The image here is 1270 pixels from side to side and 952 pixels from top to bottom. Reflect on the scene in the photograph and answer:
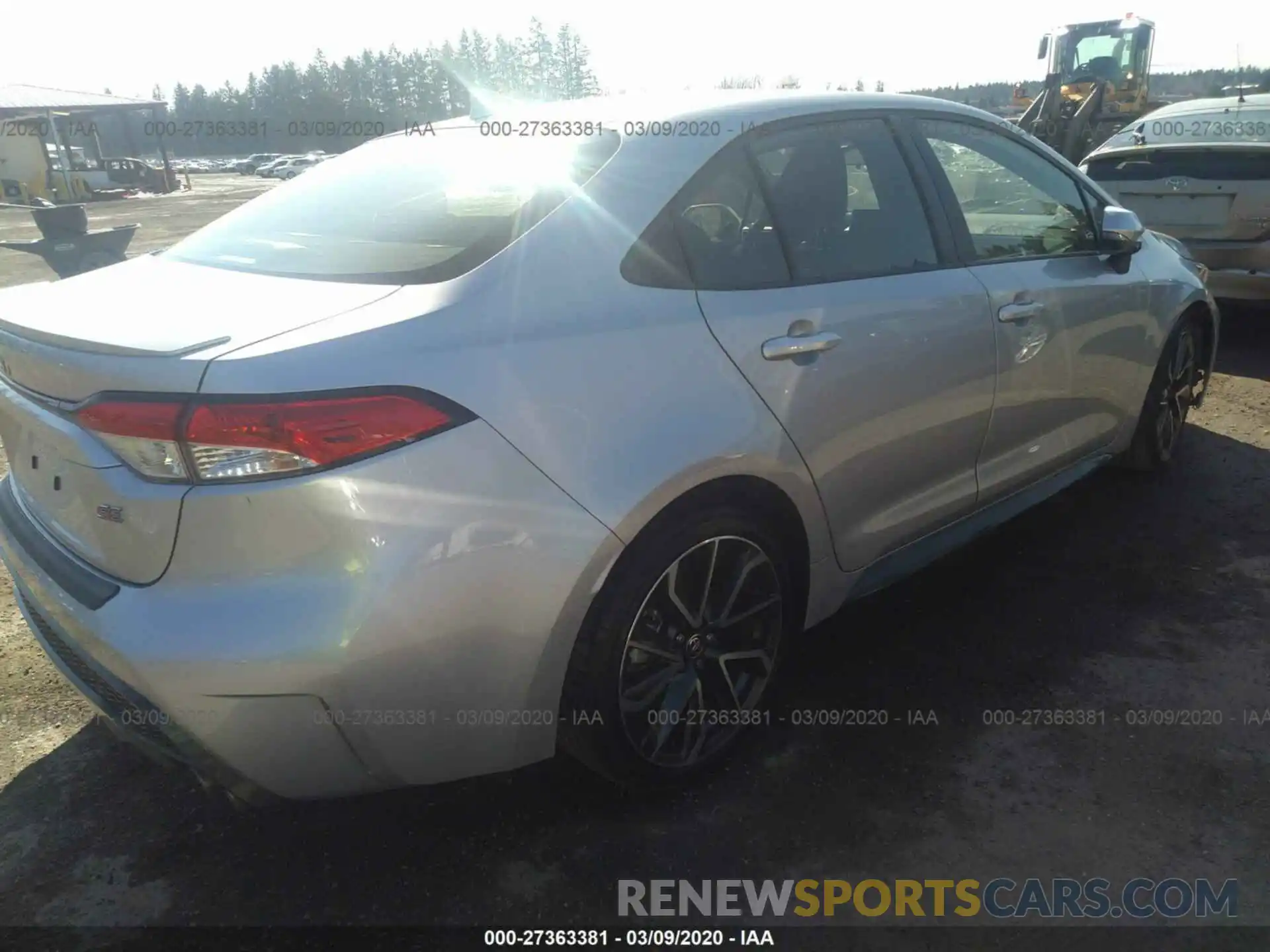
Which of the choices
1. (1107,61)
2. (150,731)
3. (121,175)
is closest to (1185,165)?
(150,731)

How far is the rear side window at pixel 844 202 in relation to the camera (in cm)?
249

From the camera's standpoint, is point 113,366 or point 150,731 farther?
point 150,731

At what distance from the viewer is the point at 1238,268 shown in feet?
18.8

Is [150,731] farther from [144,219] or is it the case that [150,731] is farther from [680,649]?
[144,219]

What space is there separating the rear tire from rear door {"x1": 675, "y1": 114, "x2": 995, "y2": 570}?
1558 mm

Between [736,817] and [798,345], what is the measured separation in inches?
46.9

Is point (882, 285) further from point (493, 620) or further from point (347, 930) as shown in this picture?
point (347, 930)

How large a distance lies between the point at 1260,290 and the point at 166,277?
600 cm

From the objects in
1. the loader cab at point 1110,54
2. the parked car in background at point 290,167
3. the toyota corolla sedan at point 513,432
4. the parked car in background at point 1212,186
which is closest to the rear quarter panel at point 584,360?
the toyota corolla sedan at point 513,432

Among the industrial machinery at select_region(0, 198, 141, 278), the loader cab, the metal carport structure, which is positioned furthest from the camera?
the metal carport structure

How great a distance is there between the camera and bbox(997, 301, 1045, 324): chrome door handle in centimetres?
291

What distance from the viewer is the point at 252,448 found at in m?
1.64

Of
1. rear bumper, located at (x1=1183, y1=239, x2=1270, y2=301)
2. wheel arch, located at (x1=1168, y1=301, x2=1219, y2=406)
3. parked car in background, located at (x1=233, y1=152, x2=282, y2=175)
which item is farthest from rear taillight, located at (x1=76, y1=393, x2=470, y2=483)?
parked car in background, located at (x1=233, y1=152, x2=282, y2=175)

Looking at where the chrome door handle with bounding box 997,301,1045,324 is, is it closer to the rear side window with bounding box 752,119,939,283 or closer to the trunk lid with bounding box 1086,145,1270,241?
the rear side window with bounding box 752,119,939,283
